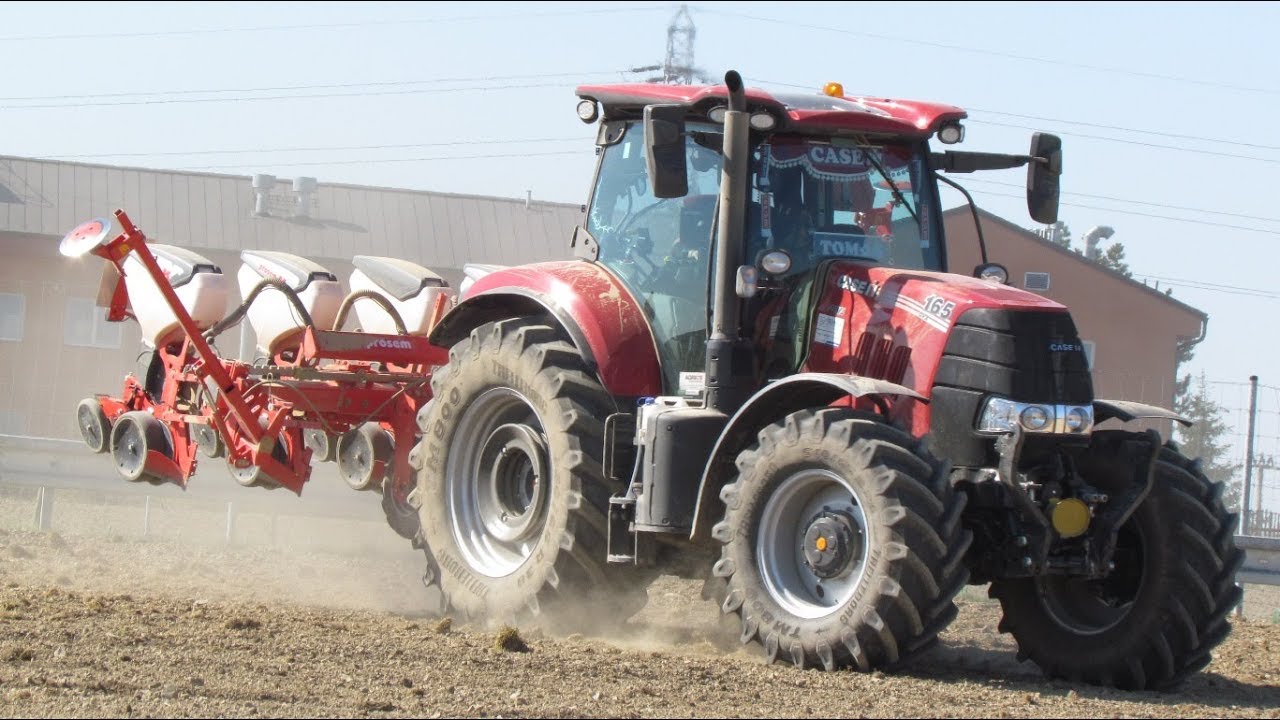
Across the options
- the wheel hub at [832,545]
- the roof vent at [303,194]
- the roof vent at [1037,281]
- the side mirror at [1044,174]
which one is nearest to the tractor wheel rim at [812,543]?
the wheel hub at [832,545]

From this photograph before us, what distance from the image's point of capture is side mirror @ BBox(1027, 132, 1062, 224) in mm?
7727

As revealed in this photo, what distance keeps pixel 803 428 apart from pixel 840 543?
0.47m

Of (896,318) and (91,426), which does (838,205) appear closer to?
(896,318)

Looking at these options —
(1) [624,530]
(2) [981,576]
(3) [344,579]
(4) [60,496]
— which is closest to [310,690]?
(1) [624,530]

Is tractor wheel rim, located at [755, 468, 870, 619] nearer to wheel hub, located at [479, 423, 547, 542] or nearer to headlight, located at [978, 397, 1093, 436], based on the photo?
headlight, located at [978, 397, 1093, 436]

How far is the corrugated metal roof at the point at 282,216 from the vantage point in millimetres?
32566

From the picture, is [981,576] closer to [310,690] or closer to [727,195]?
[727,195]

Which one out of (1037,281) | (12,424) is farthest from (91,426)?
(1037,281)

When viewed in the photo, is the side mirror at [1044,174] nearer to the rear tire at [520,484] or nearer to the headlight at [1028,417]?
the headlight at [1028,417]

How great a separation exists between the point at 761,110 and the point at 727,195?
0.52 metres

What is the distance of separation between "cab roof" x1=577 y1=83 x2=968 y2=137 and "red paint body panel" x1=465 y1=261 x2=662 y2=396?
0.89 m

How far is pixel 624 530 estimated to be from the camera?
7602mm

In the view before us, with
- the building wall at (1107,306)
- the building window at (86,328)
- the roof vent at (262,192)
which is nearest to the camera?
the building wall at (1107,306)

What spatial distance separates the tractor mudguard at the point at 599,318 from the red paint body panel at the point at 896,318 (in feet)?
3.06
